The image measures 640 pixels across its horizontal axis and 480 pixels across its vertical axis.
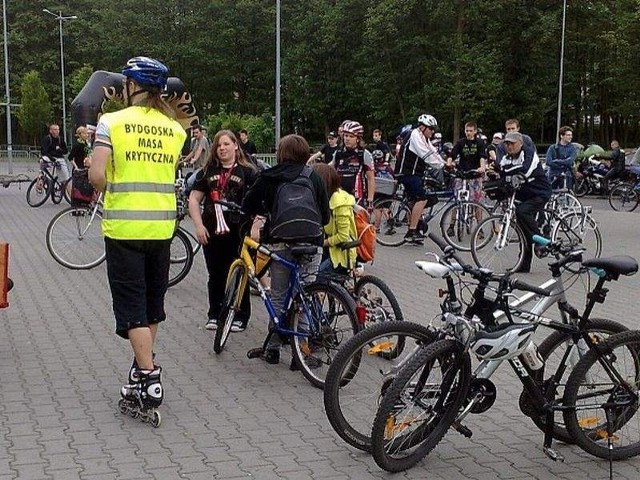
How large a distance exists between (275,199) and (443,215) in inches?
249

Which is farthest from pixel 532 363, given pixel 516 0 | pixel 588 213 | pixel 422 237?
pixel 516 0

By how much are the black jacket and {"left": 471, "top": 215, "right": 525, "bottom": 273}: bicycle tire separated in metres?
4.56

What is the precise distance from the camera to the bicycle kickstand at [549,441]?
441cm

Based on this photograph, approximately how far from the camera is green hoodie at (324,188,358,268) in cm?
637

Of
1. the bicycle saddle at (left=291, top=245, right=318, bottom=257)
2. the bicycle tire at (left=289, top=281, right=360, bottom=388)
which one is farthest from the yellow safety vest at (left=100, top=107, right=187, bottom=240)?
the bicycle tire at (left=289, top=281, right=360, bottom=388)

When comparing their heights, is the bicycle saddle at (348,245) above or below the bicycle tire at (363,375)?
above

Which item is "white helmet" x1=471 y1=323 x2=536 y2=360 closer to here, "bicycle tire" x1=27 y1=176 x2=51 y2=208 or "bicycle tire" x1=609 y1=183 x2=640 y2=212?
"bicycle tire" x1=27 y1=176 x2=51 y2=208

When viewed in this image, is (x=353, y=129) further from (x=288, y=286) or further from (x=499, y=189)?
(x=288, y=286)

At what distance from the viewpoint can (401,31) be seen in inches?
1682

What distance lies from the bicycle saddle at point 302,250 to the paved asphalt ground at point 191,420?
0.87 metres

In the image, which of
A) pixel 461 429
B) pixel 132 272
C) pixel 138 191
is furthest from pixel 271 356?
pixel 461 429

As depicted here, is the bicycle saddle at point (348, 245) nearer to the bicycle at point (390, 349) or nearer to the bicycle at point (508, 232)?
the bicycle at point (390, 349)

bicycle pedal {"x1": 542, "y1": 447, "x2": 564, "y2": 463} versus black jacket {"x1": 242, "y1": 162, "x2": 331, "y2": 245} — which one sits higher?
black jacket {"x1": 242, "y1": 162, "x2": 331, "y2": 245}

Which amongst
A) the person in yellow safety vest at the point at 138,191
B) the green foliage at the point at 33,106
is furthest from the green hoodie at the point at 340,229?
the green foliage at the point at 33,106
